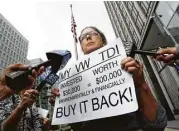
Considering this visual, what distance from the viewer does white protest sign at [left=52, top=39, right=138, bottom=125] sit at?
58.1 inches

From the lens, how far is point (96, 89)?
1.68 m

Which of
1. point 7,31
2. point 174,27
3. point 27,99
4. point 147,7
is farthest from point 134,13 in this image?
point 7,31

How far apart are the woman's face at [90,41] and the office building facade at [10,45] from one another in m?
61.4

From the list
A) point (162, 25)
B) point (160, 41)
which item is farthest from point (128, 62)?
point (160, 41)

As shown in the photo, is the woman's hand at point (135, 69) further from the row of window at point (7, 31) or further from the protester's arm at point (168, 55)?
the row of window at point (7, 31)

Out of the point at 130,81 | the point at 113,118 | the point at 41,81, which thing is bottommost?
the point at 113,118

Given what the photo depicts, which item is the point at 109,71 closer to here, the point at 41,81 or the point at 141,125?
the point at 141,125

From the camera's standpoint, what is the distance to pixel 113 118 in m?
1.55

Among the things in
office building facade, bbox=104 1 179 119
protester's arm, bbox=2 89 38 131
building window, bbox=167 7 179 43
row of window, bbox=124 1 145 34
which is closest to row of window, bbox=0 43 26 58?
row of window, bbox=124 1 145 34

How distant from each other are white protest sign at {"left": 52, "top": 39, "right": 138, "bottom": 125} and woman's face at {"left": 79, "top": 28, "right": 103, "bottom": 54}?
127 mm

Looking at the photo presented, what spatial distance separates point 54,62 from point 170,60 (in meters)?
1.08

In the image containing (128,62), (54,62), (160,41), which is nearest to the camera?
(128,62)

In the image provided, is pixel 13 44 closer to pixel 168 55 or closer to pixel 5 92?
pixel 5 92

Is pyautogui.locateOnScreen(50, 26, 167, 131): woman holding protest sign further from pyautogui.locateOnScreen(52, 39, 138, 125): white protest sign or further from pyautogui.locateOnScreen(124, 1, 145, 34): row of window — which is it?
pyautogui.locateOnScreen(124, 1, 145, 34): row of window
